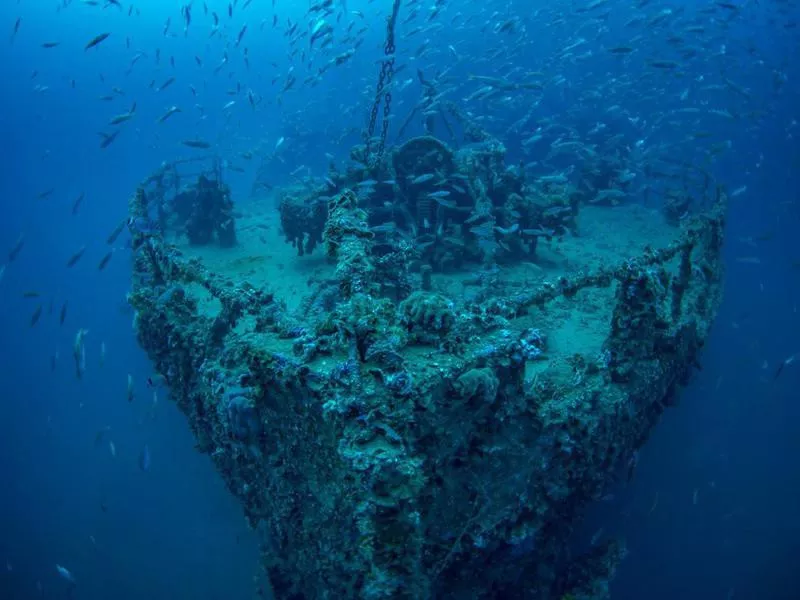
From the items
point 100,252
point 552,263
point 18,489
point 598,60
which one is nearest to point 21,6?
point 100,252

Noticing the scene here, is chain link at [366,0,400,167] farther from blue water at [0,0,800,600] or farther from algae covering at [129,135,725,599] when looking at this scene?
blue water at [0,0,800,600]

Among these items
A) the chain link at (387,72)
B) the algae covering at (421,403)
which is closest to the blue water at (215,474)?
the algae covering at (421,403)

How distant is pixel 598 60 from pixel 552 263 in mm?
41579

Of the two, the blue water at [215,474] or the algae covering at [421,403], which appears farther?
the blue water at [215,474]

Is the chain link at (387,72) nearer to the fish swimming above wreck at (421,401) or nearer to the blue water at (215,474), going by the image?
the fish swimming above wreck at (421,401)

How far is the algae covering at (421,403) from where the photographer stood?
9.91ft

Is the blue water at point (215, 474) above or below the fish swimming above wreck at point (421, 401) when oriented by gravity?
below

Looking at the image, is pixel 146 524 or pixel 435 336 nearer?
pixel 435 336

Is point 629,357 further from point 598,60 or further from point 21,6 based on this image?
point 21,6

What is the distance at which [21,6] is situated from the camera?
382ft

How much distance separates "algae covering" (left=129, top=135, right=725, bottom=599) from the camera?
3020 mm

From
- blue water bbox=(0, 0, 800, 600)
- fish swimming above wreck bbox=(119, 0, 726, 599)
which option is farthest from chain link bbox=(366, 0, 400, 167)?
blue water bbox=(0, 0, 800, 600)

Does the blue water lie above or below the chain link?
below

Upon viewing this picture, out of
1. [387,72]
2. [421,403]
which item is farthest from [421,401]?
[387,72]
